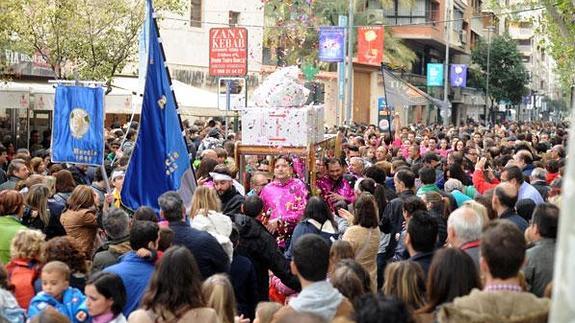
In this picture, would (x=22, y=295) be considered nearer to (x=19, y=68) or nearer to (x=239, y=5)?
(x=19, y=68)

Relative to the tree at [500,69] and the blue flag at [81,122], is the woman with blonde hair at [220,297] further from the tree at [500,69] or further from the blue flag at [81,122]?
the tree at [500,69]

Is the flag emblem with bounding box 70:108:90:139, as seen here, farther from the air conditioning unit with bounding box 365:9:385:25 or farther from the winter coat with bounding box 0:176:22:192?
the air conditioning unit with bounding box 365:9:385:25

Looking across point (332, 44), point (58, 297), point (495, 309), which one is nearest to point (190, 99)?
point (332, 44)

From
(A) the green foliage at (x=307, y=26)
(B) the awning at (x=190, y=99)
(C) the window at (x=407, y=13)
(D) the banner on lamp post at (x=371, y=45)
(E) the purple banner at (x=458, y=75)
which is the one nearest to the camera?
(B) the awning at (x=190, y=99)

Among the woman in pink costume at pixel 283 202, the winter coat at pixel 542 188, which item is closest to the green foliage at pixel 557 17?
the winter coat at pixel 542 188

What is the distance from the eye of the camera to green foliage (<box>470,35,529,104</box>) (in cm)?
7219

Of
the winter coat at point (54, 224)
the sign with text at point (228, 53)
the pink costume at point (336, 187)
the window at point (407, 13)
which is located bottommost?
the winter coat at point (54, 224)

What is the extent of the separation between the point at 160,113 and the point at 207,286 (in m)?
4.03

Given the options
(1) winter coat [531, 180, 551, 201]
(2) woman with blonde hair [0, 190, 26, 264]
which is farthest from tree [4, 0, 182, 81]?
(2) woman with blonde hair [0, 190, 26, 264]

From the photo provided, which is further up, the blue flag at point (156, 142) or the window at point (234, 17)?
the window at point (234, 17)

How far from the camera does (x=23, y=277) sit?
6.66 meters

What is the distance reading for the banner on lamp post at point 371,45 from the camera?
113ft

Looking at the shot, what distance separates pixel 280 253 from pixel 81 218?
1733 mm

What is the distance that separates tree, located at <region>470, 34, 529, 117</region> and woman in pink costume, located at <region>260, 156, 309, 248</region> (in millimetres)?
62211
